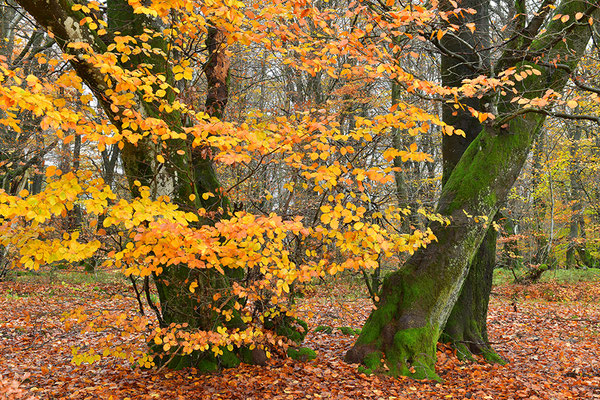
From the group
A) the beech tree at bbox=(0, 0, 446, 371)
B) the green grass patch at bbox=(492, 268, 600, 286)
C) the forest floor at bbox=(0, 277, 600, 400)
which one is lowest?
the forest floor at bbox=(0, 277, 600, 400)

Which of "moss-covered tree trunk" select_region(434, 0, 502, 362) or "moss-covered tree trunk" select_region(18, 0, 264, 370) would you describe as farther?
"moss-covered tree trunk" select_region(434, 0, 502, 362)

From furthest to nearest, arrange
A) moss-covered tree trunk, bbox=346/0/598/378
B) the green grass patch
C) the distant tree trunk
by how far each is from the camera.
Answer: the distant tree trunk
the green grass patch
moss-covered tree trunk, bbox=346/0/598/378

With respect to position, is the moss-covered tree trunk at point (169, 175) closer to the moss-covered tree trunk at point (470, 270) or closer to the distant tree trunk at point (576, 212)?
the moss-covered tree trunk at point (470, 270)

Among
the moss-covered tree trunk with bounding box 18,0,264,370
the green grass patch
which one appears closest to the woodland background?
the moss-covered tree trunk with bounding box 18,0,264,370

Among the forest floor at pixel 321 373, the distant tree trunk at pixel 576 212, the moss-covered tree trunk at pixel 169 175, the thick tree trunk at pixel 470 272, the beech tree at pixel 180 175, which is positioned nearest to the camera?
the beech tree at pixel 180 175

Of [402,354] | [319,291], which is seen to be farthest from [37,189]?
[402,354]

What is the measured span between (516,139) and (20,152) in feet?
41.4

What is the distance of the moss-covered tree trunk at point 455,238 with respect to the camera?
16.7 ft

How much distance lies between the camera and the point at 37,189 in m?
18.6

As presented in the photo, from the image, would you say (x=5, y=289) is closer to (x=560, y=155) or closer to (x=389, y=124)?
(x=389, y=124)

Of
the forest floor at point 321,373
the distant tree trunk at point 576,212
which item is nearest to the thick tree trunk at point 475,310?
the forest floor at point 321,373

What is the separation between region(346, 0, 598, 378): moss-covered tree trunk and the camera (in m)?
5.08

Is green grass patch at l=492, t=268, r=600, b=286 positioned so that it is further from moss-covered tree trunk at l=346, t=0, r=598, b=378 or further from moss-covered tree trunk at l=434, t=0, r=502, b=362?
moss-covered tree trunk at l=346, t=0, r=598, b=378

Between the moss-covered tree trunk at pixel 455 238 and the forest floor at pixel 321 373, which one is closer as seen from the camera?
the forest floor at pixel 321 373
